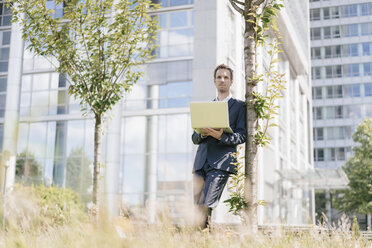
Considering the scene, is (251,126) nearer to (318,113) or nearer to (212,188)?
(212,188)

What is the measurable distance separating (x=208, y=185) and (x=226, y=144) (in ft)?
1.09

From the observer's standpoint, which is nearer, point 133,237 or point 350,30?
point 133,237

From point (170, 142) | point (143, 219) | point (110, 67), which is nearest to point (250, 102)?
point (143, 219)

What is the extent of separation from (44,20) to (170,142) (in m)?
10.8

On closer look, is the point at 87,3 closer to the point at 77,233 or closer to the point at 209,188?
the point at 209,188

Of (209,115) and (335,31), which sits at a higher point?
(335,31)

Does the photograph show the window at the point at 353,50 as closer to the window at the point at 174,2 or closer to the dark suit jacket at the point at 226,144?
the window at the point at 174,2

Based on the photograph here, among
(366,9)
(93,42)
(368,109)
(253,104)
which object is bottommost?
(253,104)

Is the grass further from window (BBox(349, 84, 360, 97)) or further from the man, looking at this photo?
window (BBox(349, 84, 360, 97))

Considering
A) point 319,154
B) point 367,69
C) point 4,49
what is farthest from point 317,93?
point 4,49

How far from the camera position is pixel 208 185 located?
3.82 meters

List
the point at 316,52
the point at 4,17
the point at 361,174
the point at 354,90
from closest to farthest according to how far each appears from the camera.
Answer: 1. the point at 4,17
2. the point at 361,174
3. the point at 354,90
4. the point at 316,52

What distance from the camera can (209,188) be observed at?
3.80 metres

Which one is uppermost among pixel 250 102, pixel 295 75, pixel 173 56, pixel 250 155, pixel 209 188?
pixel 295 75
